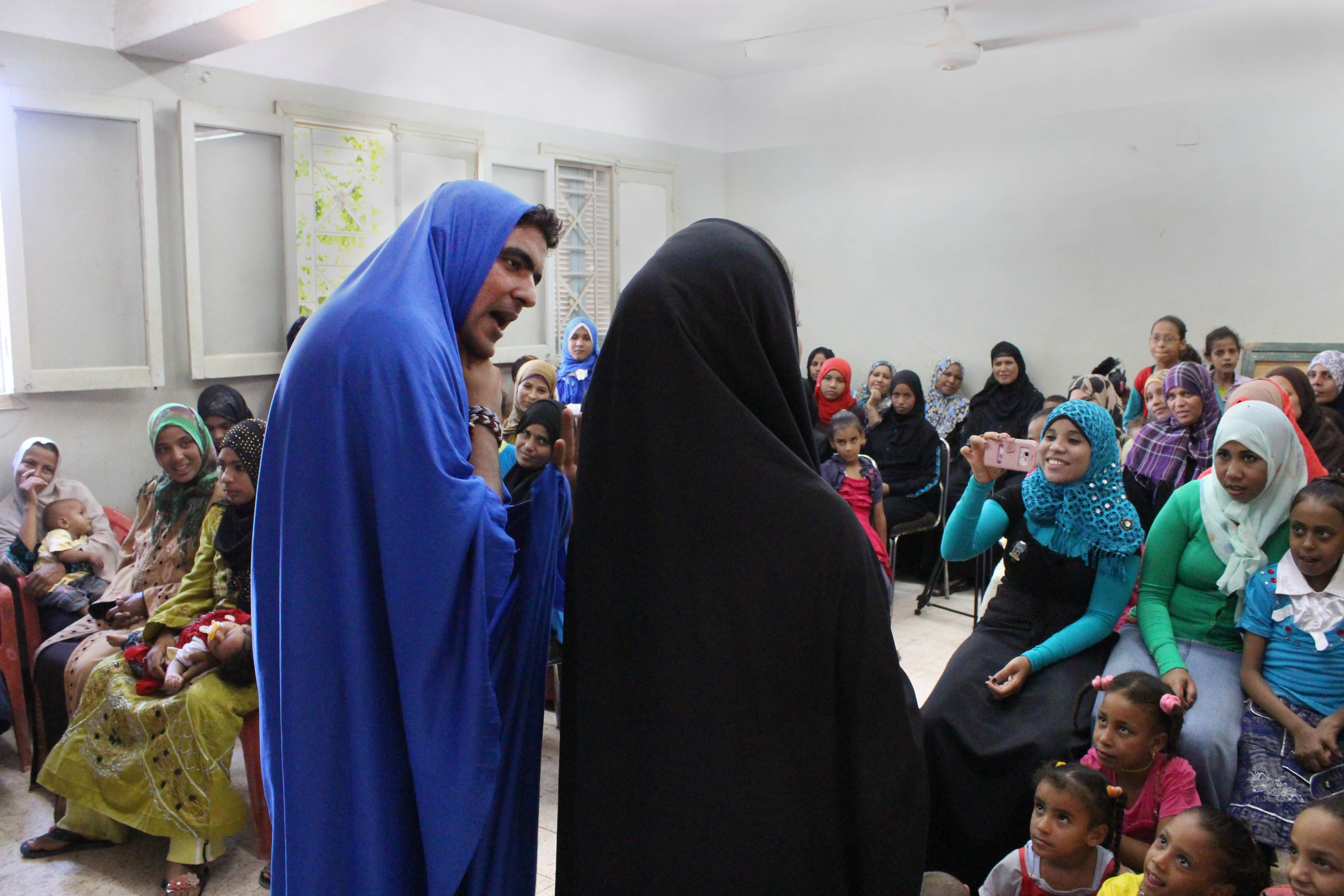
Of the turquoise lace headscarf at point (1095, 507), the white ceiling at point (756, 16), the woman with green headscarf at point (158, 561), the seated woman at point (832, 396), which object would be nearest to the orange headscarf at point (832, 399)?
the seated woman at point (832, 396)

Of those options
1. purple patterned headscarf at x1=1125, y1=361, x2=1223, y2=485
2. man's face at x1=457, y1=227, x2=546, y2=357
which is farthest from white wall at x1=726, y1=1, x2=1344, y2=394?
man's face at x1=457, y1=227, x2=546, y2=357

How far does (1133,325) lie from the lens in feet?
21.7

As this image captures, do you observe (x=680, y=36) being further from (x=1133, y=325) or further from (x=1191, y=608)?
(x=1191, y=608)

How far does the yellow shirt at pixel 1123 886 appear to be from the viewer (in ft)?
5.74

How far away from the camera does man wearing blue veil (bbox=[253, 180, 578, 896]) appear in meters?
1.19

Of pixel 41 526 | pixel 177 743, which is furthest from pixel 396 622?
pixel 41 526

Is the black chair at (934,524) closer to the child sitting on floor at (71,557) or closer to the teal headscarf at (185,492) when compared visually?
the teal headscarf at (185,492)

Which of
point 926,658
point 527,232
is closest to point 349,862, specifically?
point 527,232

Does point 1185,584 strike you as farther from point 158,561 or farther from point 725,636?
point 158,561

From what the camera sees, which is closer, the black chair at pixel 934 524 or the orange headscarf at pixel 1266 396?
the orange headscarf at pixel 1266 396

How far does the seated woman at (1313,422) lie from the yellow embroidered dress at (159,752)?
12.2ft

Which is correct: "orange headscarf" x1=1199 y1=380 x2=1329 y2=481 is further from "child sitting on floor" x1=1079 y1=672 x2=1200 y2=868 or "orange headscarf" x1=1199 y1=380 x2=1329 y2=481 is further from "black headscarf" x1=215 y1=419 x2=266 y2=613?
"black headscarf" x1=215 y1=419 x2=266 y2=613

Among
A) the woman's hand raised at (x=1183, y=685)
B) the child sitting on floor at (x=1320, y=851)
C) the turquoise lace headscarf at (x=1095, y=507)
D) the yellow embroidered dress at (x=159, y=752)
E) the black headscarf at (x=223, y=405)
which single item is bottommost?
the yellow embroidered dress at (x=159, y=752)

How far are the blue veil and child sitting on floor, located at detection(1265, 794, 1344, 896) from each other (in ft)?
12.7
